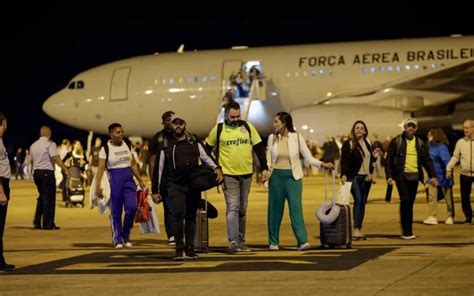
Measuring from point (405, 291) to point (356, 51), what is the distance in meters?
28.5

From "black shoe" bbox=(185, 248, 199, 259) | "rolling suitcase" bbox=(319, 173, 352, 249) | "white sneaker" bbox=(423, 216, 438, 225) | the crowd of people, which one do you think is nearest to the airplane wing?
"white sneaker" bbox=(423, 216, 438, 225)

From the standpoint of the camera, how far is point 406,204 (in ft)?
51.4

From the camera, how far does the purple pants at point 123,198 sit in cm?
1523

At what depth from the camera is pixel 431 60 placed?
37.3 m

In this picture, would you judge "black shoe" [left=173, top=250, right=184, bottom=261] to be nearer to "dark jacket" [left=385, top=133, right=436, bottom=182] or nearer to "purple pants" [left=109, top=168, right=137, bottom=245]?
"purple pants" [left=109, top=168, right=137, bottom=245]

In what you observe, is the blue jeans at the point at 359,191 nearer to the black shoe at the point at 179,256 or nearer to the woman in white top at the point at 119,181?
the woman in white top at the point at 119,181

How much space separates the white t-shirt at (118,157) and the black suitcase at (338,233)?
2.95 meters

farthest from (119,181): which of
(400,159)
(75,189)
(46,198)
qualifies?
(75,189)

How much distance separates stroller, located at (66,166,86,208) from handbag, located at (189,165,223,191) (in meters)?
11.4

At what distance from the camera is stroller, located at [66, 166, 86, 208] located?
24.2m

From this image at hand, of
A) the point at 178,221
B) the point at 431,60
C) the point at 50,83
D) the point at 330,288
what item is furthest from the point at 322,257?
the point at 50,83

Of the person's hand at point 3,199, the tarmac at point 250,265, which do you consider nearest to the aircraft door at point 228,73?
the tarmac at point 250,265

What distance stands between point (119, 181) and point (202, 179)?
2.64 meters

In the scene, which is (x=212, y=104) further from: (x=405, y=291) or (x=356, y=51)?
(x=405, y=291)
